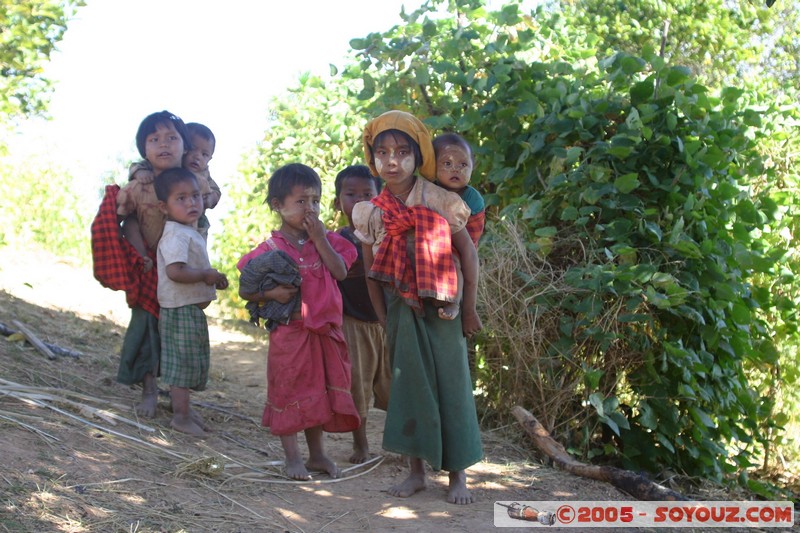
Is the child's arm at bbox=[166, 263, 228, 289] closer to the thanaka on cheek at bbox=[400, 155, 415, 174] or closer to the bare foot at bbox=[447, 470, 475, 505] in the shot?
the thanaka on cheek at bbox=[400, 155, 415, 174]

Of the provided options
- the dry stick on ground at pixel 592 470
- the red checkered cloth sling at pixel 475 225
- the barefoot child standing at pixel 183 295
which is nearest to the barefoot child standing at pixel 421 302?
the red checkered cloth sling at pixel 475 225

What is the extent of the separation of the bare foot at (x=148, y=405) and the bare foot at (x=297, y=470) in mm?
1023

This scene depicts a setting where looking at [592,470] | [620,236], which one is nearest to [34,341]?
[592,470]

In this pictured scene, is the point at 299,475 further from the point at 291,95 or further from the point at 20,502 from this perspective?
the point at 291,95

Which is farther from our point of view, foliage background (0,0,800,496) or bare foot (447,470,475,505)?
foliage background (0,0,800,496)

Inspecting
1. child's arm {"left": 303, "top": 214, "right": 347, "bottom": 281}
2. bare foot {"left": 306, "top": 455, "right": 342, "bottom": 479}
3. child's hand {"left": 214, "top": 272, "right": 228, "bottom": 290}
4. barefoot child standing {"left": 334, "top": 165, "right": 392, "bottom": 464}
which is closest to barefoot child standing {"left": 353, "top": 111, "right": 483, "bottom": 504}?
child's arm {"left": 303, "top": 214, "right": 347, "bottom": 281}

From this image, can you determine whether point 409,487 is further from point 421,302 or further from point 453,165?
point 453,165

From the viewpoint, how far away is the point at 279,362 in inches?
150

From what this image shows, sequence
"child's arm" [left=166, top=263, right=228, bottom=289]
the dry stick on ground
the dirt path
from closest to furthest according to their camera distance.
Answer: the dirt path → the dry stick on ground → "child's arm" [left=166, top=263, right=228, bottom=289]

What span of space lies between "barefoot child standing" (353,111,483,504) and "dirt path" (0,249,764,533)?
0.93 feet

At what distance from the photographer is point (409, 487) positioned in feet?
12.1

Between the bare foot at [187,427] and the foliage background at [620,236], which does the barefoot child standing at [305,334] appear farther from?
the foliage background at [620,236]

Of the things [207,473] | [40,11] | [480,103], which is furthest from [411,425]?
[40,11]

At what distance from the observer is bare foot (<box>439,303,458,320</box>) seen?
3.53m
